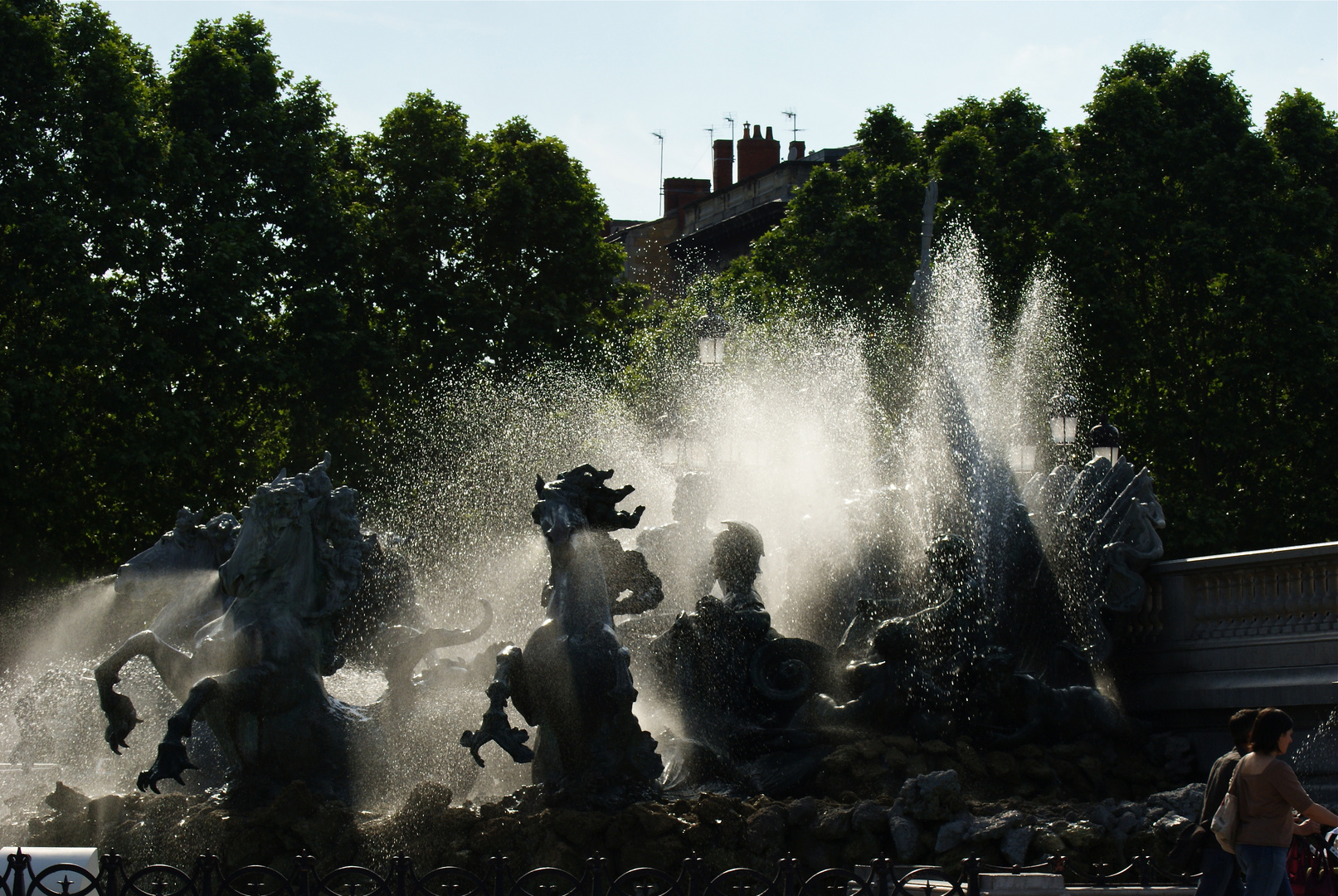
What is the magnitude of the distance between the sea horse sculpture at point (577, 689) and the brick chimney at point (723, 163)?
44.1 meters

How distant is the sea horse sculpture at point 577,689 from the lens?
8.80 meters

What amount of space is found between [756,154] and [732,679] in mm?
41360

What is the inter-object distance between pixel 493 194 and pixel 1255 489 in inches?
508

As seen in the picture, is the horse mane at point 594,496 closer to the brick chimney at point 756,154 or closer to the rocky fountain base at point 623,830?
the rocky fountain base at point 623,830

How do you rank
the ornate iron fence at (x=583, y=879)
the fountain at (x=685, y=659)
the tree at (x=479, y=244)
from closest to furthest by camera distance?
the ornate iron fence at (x=583, y=879), the fountain at (x=685, y=659), the tree at (x=479, y=244)

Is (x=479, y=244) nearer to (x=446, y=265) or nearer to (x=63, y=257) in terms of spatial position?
(x=446, y=265)

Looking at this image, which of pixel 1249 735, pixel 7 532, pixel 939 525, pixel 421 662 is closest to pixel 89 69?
pixel 7 532

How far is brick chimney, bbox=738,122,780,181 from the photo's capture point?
166 feet

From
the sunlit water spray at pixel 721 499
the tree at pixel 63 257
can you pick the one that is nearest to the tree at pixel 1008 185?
the sunlit water spray at pixel 721 499

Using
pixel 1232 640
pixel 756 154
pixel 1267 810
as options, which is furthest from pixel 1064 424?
pixel 756 154

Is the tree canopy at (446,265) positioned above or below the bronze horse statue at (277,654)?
above

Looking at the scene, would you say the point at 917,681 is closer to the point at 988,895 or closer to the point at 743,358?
the point at 988,895

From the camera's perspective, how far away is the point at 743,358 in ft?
80.2

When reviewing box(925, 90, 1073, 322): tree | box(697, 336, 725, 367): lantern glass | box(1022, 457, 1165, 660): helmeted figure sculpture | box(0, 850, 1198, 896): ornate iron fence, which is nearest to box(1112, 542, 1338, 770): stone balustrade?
box(1022, 457, 1165, 660): helmeted figure sculpture
